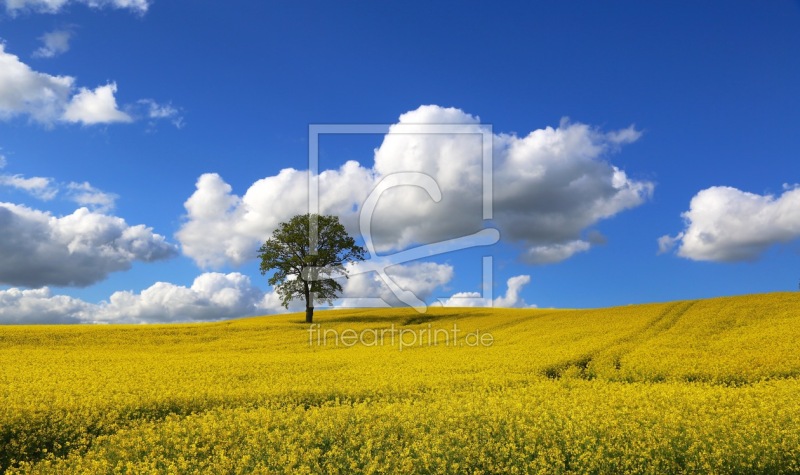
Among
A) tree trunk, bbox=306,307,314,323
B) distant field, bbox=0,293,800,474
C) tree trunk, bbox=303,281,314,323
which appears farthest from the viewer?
tree trunk, bbox=303,281,314,323

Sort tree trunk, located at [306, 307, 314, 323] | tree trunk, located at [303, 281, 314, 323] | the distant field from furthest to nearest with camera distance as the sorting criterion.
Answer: tree trunk, located at [303, 281, 314, 323] → tree trunk, located at [306, 307, 314, 323] → the distant field

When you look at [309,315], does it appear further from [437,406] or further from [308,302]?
[437,406]

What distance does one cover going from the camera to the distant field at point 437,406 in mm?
9562

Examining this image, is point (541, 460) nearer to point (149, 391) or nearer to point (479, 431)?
point (479, 431)

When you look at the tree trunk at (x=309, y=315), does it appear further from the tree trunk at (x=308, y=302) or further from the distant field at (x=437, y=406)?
the distant field at (x=437, y=406)

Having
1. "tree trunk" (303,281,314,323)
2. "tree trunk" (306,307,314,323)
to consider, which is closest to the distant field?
"tree trunk" (306,307,314,323)

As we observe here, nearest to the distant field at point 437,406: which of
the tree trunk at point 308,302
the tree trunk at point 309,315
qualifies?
the tree trunk at point 309,315

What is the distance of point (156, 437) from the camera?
11.6 metres

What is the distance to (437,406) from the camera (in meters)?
13.3

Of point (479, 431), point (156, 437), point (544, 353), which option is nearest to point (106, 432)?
point (156, 437)

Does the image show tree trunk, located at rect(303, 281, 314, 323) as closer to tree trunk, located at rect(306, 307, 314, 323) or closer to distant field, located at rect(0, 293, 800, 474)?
tree trunk, located at rect(306, 307, 314, 323)

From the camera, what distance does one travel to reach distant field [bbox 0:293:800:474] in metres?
9.56

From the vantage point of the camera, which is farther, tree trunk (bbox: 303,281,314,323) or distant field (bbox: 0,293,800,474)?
tree trunk (bbox: 303,281,314,323)

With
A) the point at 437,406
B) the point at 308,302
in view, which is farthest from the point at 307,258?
the point at 437,406
